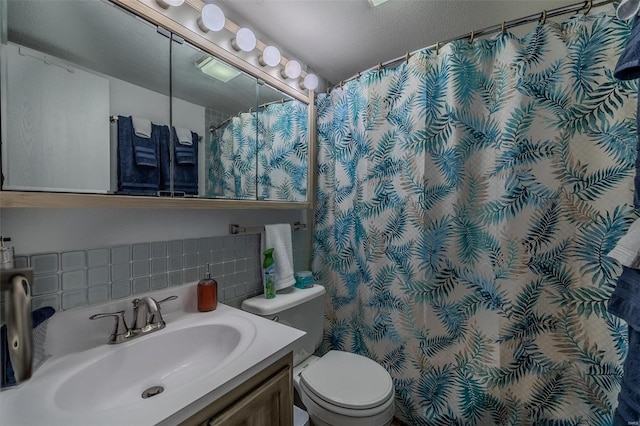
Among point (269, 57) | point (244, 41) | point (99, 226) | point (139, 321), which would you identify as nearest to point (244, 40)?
point (244, 41)

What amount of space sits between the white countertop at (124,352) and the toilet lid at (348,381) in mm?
436

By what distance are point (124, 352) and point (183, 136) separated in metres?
0.77

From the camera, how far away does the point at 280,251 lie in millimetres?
1369

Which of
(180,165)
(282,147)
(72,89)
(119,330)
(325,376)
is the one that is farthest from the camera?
(282,147)

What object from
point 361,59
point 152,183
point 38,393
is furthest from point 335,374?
point 361,59

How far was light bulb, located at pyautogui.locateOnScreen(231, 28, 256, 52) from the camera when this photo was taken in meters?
1.12

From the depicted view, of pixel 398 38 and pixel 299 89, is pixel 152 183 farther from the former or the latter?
pixel 398 38

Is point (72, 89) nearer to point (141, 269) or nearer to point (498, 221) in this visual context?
point (141, 269)

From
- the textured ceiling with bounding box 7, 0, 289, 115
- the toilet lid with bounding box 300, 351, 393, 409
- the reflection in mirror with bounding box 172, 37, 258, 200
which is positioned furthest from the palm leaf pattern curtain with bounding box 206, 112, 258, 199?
the toilet lid with bounding box 300, 351, 393, 409

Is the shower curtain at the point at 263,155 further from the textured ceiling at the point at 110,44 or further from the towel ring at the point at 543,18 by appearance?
→ the towel ring at the point at 543,18

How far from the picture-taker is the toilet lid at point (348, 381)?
1065 mm

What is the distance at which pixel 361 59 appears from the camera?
5.13ft

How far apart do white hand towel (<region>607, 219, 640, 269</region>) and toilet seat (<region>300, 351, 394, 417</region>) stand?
0.96 m

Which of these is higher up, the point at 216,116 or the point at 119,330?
the point at 216,116
